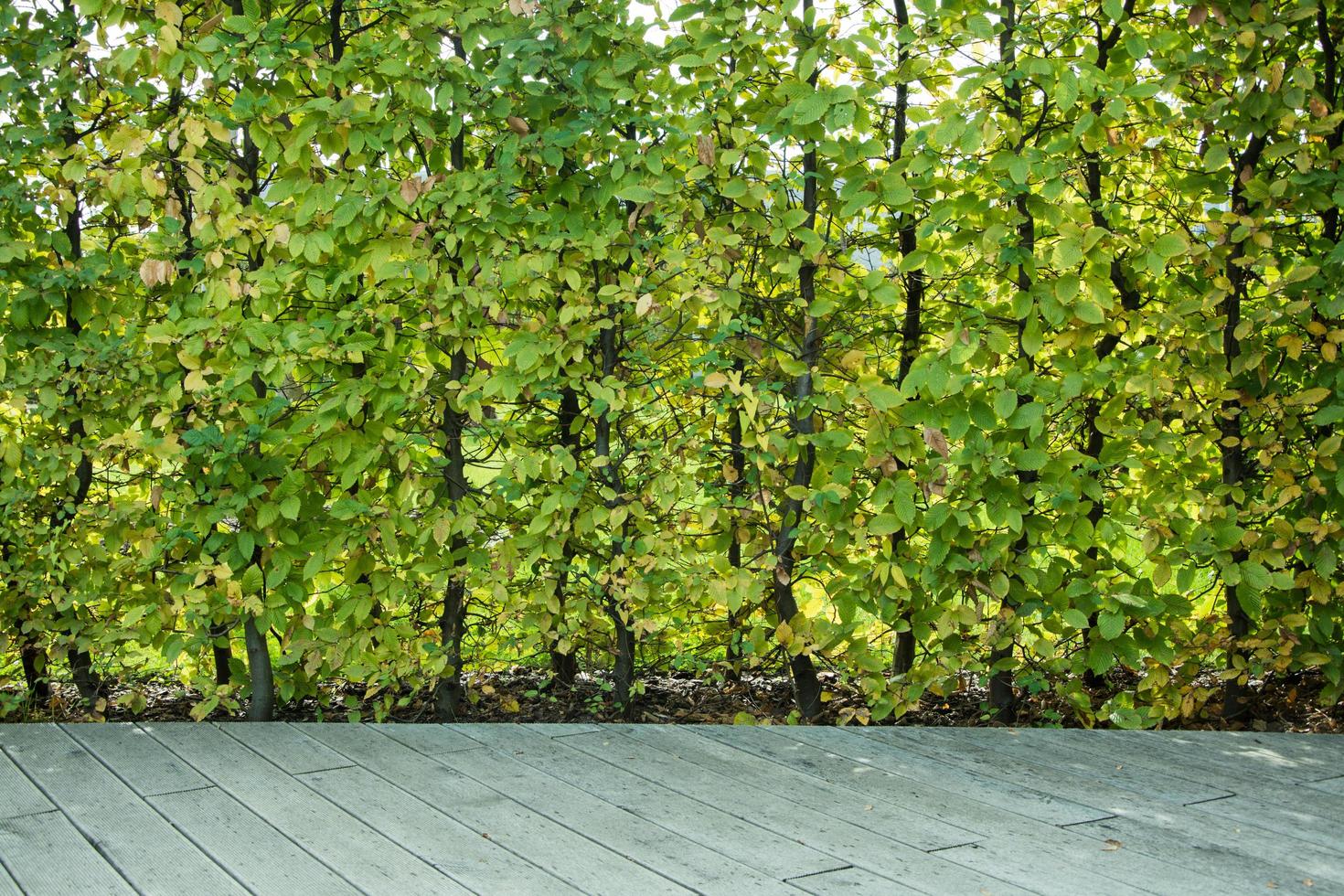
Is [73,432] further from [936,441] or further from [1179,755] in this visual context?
[1179,755]

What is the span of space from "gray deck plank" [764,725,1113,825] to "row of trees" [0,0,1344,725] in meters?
0.30

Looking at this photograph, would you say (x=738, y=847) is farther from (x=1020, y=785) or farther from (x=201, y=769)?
(x=201, y=769)

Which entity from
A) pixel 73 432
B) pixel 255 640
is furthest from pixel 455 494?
pixel 73 432

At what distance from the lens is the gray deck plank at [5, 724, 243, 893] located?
181cm

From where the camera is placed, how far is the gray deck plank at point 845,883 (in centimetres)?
175

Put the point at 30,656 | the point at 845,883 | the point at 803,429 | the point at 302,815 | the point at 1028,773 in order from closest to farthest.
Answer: the point at 845,883 < the point at 302,815 < the point at 1028,773 < the point at 803,429 < the point at 30,656

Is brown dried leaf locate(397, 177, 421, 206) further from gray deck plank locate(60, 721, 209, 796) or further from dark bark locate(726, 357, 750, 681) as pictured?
gray deck plank locate(60, 721, 209, 796)

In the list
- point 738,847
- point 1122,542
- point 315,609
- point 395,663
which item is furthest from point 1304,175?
point 315,609

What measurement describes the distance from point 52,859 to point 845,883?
129cm

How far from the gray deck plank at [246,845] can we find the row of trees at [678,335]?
697mm

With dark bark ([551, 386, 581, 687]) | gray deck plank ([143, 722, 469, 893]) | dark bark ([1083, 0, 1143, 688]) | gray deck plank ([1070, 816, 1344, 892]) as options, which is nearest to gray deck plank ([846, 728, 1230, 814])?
gray deck plank ([1070, 816, 1344, 892])

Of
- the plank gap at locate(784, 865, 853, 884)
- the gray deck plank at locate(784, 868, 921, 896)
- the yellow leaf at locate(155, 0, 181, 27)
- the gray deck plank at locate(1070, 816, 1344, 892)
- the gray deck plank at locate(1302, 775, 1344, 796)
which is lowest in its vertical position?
the gray deck plank at locate(784, 868, 921, 896)

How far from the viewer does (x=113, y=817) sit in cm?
209

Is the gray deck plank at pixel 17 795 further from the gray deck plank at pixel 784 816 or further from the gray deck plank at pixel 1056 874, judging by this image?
the gray deck plank at pixel 1056 874
